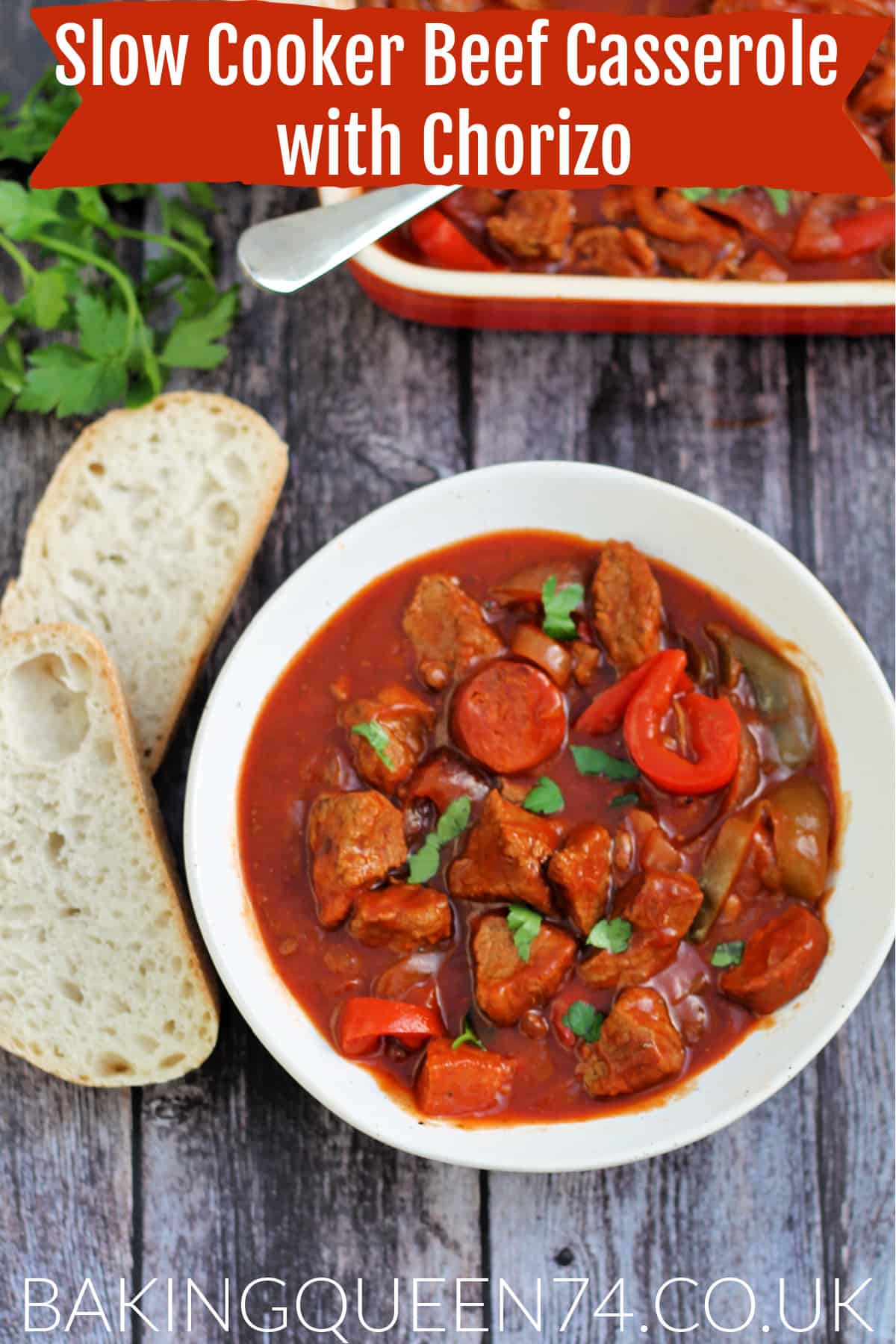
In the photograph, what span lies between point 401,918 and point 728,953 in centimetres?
79

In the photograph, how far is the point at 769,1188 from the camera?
12.0 ft

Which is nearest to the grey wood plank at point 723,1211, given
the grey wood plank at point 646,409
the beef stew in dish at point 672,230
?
the grey wood plank at point 646,409

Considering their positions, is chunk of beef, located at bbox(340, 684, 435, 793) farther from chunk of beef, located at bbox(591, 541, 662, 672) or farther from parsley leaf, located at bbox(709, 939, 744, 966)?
parsley leaf, located at bbox(709, 939, 744, 966)

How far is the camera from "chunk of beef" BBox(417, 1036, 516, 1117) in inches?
124

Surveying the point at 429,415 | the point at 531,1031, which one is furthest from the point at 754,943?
the point at 429,415

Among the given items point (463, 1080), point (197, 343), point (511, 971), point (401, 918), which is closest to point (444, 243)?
point (197, 343)

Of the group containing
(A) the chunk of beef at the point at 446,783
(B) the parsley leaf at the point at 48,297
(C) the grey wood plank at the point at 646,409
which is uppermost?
(B) the parsley leaf at the point at 48,297

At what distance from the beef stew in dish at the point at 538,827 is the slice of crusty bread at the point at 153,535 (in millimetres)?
489

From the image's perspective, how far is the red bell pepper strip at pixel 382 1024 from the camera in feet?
10.4

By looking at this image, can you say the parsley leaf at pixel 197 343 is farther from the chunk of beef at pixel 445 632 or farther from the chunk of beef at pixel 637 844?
the chunk of beef at pixel 637 844

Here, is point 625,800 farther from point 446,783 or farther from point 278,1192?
point 278,1192

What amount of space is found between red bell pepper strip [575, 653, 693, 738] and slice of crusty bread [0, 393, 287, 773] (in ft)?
3.53

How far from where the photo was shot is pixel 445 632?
11.0ft

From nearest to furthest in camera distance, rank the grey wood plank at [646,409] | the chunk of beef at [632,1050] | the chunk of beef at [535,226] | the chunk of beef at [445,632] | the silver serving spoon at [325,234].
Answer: the chunk of beef at [632,1050]
the chunk of beef at [445,632]
the silver serving spoon at [325,234]
the chunk of beef at [535,226]
the grey wood plank at [646,409]
